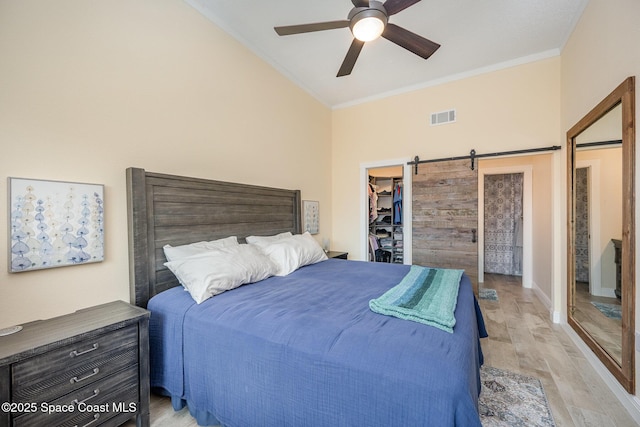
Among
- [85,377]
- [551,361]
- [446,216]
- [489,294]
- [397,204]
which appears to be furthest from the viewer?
[397,204]

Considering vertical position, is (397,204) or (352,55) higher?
(352,55)

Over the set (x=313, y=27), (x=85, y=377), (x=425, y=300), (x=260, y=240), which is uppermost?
(x=313, y=27)

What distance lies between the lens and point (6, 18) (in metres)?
1.43

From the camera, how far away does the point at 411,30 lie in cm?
271

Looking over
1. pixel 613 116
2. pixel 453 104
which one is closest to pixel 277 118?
pixel 453 104

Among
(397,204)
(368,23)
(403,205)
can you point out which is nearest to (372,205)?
(397,204)

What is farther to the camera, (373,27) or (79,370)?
(373,27)

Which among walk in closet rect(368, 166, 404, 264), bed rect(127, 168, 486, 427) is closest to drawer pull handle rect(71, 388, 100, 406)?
bed rect(127, 168, 486, 427)

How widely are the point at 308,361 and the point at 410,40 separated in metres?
2.42

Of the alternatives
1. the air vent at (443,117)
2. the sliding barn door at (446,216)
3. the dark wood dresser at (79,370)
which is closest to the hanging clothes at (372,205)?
the sliding barn door at (446,216)

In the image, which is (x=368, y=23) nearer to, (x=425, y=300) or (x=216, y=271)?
(x=425, y=300)

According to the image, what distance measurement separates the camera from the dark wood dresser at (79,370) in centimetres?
109

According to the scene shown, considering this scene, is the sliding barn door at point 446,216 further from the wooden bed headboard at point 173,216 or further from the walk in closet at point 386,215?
the wooden bed headboard at point 173,216

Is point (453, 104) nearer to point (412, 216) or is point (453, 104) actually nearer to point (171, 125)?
point (412, 216)
